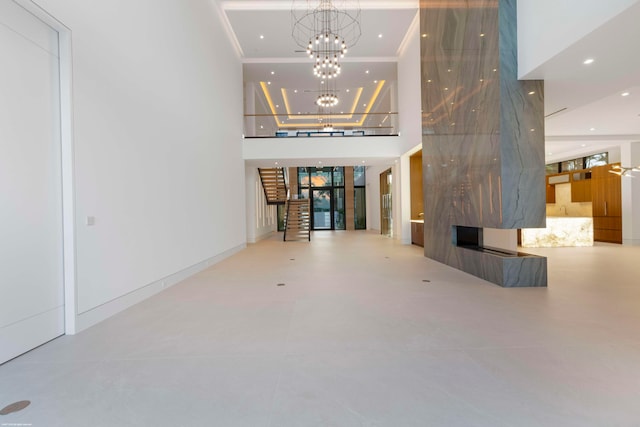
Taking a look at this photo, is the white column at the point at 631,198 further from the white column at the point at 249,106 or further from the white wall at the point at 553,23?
the white column at the point at 249,106

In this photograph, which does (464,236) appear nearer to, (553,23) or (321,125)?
(553,23)

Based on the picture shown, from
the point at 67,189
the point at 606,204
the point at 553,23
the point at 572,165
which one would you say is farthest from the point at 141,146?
the point at 572,165

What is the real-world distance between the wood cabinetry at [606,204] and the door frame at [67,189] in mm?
15383

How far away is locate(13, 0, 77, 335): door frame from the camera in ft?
11.0

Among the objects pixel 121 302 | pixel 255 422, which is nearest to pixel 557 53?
pixel 255 422

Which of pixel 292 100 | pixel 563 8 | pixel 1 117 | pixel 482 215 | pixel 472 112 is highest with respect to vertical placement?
pixel 292 100

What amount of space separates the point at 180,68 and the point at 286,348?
5.69 metres

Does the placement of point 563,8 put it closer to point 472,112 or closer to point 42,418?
point 472,112

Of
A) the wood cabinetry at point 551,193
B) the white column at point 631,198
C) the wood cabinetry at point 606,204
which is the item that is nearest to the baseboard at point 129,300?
the white column at point 631,198

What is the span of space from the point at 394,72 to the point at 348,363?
40.9 ft

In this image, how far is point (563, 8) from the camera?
12.9 ft

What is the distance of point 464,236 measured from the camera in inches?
274

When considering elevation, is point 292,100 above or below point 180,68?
above

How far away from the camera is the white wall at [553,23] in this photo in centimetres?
349
